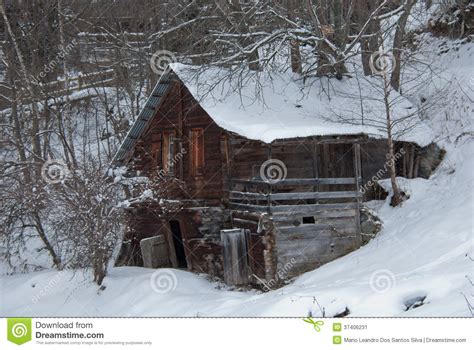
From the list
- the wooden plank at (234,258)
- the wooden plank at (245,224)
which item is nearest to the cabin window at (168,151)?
the wooden plank at (245,224)

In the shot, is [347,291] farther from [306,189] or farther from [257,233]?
[306,189]

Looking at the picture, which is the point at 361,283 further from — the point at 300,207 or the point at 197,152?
the point at 197,152

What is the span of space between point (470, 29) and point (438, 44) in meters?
1.19

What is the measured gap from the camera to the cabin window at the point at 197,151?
17484 millimetres

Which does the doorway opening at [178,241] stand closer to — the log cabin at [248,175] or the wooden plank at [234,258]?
the log cabin at [248,175]

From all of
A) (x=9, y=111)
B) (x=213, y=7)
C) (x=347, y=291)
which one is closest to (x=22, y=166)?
(x=9, y=111)

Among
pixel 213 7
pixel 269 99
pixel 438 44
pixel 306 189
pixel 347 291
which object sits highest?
pixel 213 7

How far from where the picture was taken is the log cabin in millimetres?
15406

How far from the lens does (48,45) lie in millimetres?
26547

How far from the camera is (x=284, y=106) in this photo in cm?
1719

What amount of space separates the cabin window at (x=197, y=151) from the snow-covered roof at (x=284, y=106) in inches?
45.5

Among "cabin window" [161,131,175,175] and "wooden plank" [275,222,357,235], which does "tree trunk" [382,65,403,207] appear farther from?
"cabin window" [161,131,175,175]

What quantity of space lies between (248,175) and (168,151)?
8.80ft

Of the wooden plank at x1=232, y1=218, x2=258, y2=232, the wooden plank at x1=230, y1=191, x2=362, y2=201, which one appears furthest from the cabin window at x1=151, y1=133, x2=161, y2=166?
the wooden plank at x1=230, y1=191, x2=362, y2=201
